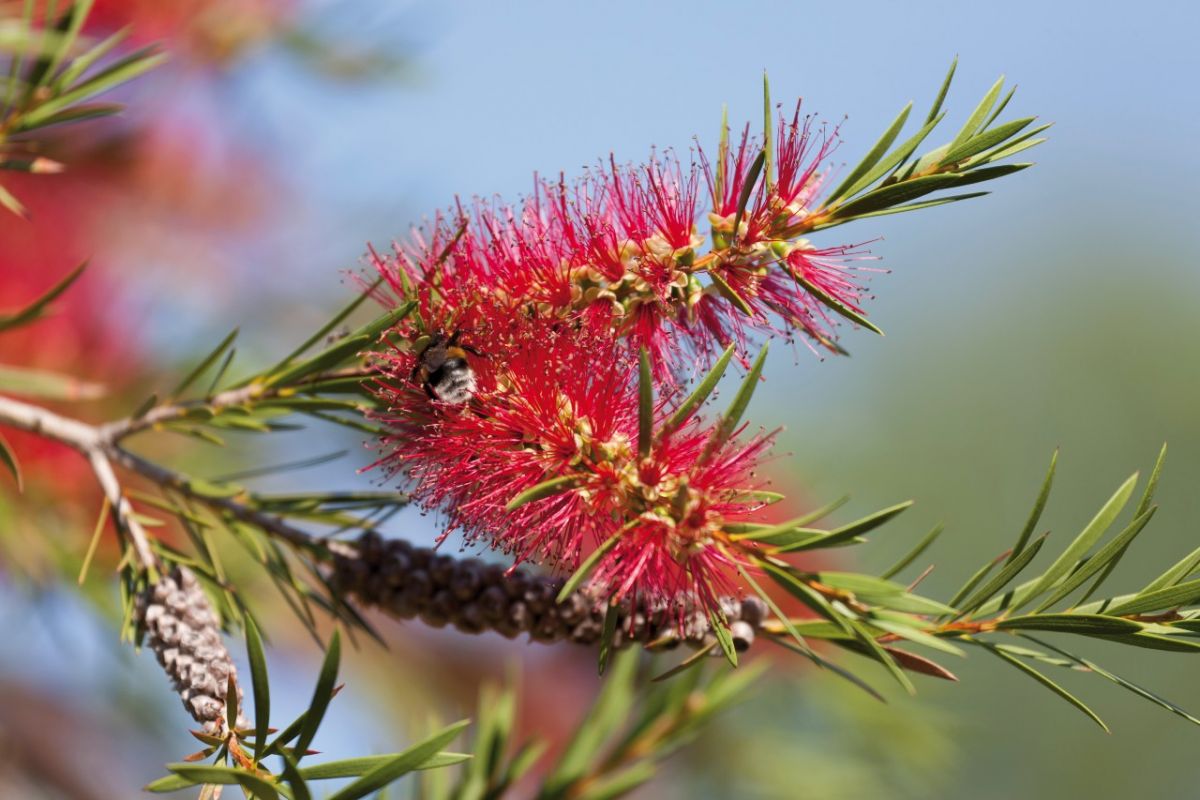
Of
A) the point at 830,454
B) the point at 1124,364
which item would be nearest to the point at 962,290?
the point at 1124,364

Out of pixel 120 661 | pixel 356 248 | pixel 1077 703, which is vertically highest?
pixel 356 248

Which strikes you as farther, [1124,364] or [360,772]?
[1124,364]

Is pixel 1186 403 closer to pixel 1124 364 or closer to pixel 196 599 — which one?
pixel 1124 364

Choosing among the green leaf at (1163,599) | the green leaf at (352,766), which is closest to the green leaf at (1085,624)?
the green leaf at (1163,599)

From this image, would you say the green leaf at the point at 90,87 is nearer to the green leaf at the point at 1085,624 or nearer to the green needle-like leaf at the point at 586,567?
the green needle-like leaf at the point at 586,567

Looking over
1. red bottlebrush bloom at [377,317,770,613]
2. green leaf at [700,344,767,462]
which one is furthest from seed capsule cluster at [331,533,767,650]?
green leaf at [700,344,767,462]
